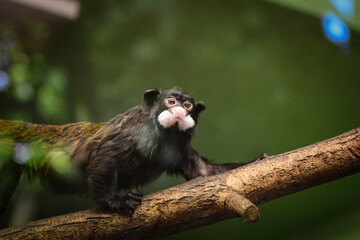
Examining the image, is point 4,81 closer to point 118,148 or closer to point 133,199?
point 118,148

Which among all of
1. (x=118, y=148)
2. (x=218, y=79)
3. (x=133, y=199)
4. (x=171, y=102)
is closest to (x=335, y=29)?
(x=218, y=79)

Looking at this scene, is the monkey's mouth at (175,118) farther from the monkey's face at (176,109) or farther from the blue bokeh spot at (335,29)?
the blue bokeh spot at (335,29)

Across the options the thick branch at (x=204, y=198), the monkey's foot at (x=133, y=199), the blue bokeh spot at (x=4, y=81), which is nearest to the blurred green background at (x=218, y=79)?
the blue bokeh spot at (x=4, y=81)

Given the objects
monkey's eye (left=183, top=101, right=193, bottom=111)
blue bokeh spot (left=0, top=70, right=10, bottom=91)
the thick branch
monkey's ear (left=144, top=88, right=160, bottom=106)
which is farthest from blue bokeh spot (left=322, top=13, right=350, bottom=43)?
blue bokeh spot (left=0, top=70, right=10, bottom=91)

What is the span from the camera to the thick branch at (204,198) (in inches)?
76.8

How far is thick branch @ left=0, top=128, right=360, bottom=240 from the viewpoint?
6.40 feet

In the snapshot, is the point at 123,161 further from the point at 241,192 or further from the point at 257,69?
the point at 257,69

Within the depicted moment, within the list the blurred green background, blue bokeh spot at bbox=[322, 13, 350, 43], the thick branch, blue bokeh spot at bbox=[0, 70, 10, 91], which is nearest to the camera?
the thick branch

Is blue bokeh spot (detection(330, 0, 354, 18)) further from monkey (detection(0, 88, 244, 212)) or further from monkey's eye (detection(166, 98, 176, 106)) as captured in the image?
monkey's eye (detection(166, 98, 176, 106))

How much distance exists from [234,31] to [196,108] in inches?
32.0

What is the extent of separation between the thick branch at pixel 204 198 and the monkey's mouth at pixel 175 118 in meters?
0.39

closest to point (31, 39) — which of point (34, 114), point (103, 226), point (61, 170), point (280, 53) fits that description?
point (34, 114)

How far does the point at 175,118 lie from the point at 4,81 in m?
1.02

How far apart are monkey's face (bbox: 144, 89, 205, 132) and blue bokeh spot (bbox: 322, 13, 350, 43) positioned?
3.70ft
